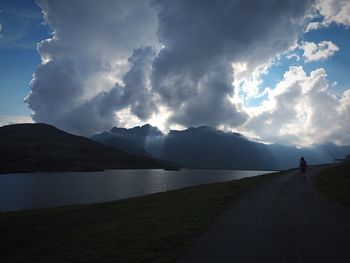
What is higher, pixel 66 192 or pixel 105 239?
pixel 66 192

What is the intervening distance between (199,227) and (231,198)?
1417cm

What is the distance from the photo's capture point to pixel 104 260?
15.9m

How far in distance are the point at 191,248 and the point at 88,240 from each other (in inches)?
363

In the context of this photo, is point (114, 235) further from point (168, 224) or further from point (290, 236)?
point (290, 236)

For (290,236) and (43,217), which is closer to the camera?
(290,236)

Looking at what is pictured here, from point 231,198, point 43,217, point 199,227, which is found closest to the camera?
point 199,227

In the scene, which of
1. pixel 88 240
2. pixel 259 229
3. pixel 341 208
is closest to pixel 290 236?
pixel 259 229

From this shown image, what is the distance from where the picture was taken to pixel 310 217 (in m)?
21.8

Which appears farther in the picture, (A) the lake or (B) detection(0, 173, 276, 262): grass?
(A) the lake

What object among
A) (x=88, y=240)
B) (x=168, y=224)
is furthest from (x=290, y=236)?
(x=88, y=240)

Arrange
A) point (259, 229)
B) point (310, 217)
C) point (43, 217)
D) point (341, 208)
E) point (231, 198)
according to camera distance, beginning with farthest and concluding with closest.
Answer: point (43, 217), point (231, 198), point (341, 208), point (310, 217), point (259, 229)

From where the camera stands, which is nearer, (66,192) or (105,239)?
(105,239)

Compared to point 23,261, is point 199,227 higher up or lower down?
higher up

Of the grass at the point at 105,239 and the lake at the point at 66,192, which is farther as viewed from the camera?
the lake at the point at 66,192
